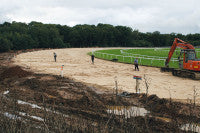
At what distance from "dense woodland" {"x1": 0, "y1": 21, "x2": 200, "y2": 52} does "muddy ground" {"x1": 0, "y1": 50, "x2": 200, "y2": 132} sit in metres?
48.4

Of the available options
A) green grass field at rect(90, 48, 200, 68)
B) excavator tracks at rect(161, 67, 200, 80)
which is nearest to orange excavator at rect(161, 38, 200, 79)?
excavator tracks at rect(161, 67, 200, 80)

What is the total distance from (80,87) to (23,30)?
73.2m

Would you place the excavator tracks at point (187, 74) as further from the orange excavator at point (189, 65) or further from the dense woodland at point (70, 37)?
the dense woodland at point (70, 37)

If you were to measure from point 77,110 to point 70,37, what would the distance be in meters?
81.3

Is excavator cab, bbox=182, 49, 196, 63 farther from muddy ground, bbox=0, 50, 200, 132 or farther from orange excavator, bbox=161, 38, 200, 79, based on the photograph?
muddy ground, bbox=0, 50, 200, 132

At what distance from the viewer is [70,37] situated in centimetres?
8775

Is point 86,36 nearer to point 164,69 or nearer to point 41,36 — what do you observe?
point 41,36

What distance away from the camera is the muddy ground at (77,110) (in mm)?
5291

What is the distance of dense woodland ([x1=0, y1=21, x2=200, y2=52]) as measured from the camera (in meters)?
66.9

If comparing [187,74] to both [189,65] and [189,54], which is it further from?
[189,54]

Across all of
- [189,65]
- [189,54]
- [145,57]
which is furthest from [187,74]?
[145,57]

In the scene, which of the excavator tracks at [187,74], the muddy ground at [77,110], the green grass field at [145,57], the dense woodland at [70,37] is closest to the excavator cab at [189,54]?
the green grass field at [145,57]

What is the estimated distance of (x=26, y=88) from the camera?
12.3 m

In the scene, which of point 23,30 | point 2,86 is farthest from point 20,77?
point 23,30
